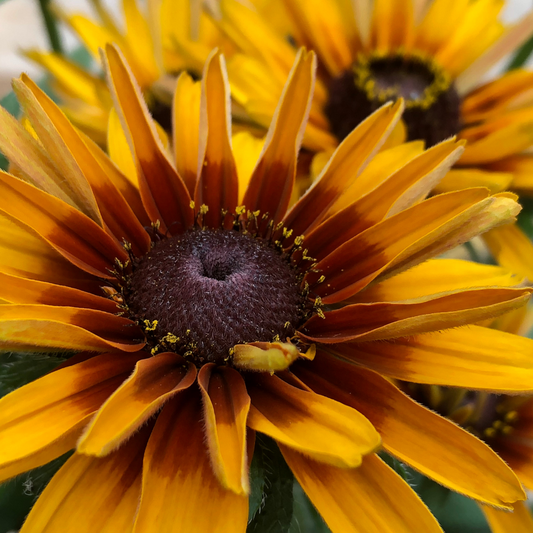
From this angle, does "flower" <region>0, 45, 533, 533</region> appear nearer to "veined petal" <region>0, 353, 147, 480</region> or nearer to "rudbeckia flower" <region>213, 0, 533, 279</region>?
"veined petal" <region>0, 353, 147, 480</region>

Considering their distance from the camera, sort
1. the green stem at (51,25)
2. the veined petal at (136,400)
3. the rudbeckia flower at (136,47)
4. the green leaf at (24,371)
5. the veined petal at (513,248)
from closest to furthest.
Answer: the veined petal at (136,400), the green leaf at (24,371), the veined petal at (513,248), the rudbeckia flower at (136,47), the green stem at (51,25)

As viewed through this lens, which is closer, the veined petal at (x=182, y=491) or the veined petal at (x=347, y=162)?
the veined petal at (x=182, y=491)

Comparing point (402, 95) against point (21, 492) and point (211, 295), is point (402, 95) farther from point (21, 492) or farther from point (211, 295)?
point (21, 492)

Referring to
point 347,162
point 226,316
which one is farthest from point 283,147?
point 226,316

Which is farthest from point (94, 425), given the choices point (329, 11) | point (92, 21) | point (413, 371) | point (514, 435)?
point (92, 21)

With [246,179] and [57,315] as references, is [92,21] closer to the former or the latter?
[246,179]

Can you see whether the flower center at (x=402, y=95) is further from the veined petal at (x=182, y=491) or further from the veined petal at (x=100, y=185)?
the veined petal at (x=182, y=491)

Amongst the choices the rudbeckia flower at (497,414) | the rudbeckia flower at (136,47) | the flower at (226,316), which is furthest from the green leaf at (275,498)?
the rudbeckia flower at (136,47)
